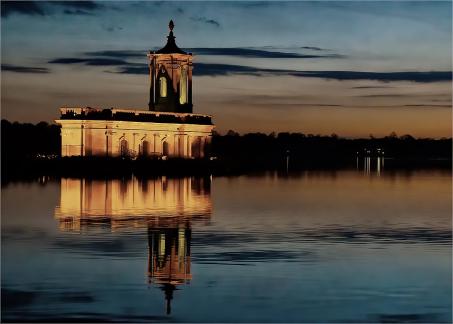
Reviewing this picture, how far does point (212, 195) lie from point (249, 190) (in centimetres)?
811

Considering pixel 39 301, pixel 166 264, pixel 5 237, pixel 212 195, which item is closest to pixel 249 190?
pixel 212 195

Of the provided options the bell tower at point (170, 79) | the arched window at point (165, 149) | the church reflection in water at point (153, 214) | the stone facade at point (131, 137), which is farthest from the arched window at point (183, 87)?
the church reflection in water at point (153, 214)

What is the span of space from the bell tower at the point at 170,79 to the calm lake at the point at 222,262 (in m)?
62.2

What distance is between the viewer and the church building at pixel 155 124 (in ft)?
309

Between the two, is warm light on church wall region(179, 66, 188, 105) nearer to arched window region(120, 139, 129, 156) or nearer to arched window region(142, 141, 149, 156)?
arched window region(142, 141, 149, 156)

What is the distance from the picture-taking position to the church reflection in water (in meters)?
23.8

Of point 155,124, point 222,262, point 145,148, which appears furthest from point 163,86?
point 222,262

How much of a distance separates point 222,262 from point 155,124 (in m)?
79.4

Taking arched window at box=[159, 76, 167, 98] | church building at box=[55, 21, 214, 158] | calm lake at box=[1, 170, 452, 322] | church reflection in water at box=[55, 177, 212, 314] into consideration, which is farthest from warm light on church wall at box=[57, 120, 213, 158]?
calm lake at box=[1, 170, 452, 322]

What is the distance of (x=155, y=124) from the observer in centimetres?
10325

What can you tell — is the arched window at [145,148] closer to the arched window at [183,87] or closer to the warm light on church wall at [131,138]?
the warm light on church wall at [131,138]

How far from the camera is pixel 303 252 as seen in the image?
26938mm

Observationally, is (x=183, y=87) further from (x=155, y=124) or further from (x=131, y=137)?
(x=131, y=137)

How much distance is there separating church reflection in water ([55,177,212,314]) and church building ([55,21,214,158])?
27.9 m
